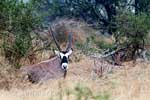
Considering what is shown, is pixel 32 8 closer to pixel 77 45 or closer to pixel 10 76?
pixel 10 76

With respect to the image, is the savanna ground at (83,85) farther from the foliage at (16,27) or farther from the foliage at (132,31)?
the foliage at (132,31)

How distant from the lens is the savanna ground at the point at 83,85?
6.38 meters

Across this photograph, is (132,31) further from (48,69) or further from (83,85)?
(83,85)

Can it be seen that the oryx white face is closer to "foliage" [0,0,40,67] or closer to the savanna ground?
the savanna ground

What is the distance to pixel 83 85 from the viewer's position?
5.91 m

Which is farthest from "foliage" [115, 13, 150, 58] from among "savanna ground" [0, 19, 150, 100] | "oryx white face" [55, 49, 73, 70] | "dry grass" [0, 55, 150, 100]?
"oryx white face" [55, 49, 73, 70]

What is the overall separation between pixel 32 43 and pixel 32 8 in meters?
1.21

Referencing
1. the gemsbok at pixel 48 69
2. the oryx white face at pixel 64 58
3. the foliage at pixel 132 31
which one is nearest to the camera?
the gemsbok at pixel 48 69

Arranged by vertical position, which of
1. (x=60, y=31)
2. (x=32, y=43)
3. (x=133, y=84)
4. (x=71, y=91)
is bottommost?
(x=60, y=31)

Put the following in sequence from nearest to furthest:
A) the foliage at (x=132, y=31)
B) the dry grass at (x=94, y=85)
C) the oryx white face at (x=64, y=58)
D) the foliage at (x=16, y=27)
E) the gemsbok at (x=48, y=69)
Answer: the dry grass at (x=94, y=85), the gemsbok at (x=48, y=69), the oryx white face at (x=64, y=58), the foliage at (x=16, y=27), the foliage at (x=132, y=31)

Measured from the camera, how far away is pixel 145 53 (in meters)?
15.6

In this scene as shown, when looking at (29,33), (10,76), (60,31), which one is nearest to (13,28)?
(29,33)

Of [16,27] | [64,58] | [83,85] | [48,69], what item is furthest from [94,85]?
[16,27]

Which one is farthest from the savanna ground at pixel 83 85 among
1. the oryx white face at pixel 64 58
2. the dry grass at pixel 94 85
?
the oryx white face at pixel 64 58
